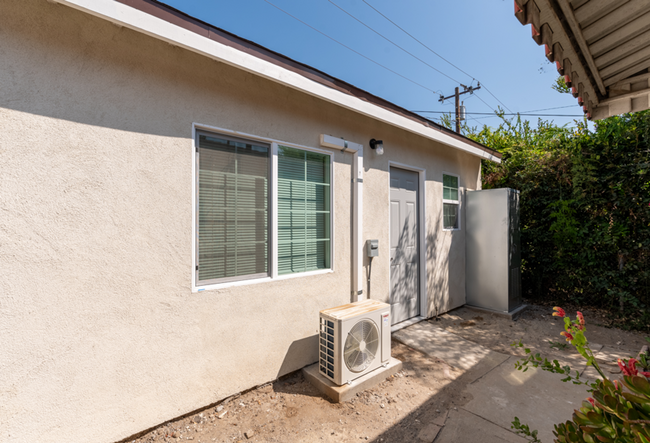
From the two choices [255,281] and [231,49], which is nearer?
[231,49]

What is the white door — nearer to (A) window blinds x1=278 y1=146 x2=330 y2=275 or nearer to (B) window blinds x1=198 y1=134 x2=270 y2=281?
(A) window blinds x1=278 y1=146 x2=330 y2=275

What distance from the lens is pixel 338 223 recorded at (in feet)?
11.5

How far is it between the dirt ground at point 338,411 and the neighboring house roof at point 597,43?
2.89 meters

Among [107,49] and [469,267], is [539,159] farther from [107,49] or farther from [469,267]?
[107,49]

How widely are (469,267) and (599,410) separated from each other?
4891 millimetres

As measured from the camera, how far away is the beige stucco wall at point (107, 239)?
6.02ft

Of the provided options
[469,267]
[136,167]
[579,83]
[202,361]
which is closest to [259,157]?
[136,167]

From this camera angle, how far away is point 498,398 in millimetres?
2760

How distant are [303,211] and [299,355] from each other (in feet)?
5.00

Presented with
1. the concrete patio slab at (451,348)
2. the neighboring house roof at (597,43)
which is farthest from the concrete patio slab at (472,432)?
the neighboring house roof at (597,43)

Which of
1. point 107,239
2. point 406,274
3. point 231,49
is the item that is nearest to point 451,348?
point 406,274

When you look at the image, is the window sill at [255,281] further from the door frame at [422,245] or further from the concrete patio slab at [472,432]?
the door frame at [422,245]

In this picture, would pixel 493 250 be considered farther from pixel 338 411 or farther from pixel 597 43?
pixel 338 411

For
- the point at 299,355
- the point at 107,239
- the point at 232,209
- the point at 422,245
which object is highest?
the point at 232,209
